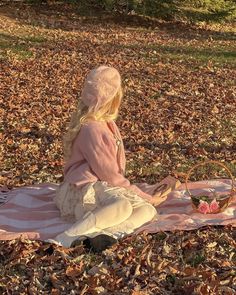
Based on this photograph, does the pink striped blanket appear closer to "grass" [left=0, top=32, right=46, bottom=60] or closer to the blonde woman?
the blonde woman

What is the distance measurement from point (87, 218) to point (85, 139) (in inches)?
27.3

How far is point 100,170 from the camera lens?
5.11m

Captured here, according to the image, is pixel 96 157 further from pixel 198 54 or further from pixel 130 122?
pixel 198 54

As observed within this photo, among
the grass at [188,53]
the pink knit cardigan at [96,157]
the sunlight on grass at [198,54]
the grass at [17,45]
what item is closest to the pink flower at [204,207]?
the pink knit cardigan at [96,157]

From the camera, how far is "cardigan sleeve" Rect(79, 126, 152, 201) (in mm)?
5074

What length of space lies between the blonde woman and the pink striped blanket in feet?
0.53

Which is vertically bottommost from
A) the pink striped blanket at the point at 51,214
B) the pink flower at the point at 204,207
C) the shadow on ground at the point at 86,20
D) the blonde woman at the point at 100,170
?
the shadow on ground at the point at 86,20

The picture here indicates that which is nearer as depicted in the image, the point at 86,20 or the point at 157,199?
the point at 157,199

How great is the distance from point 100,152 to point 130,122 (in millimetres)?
3817

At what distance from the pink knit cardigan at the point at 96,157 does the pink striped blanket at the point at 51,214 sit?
41 cm

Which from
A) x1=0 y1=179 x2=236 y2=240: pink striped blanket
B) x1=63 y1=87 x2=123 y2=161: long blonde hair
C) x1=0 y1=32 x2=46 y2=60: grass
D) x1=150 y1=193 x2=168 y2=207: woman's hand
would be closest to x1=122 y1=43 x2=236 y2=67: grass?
x1=0 y1=32 x2=46 y2=60: grass

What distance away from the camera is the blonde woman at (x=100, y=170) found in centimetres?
491

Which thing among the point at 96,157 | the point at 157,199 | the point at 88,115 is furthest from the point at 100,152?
the point at 157,199

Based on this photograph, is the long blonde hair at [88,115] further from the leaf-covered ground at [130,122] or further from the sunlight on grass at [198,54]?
the sunlight on grass at [198,54]
